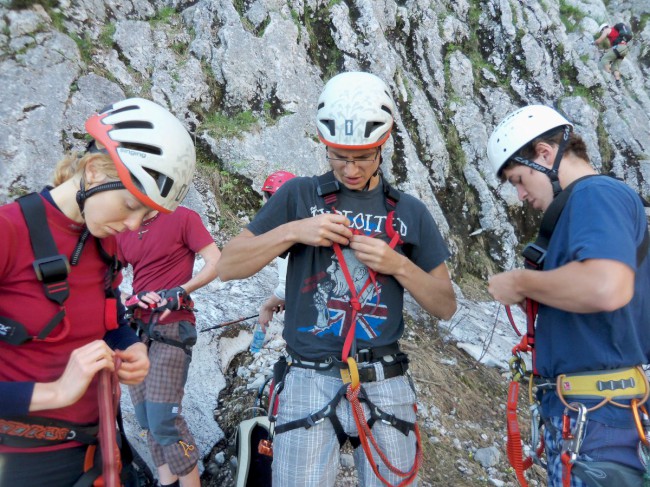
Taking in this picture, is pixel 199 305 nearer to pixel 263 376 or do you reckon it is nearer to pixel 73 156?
pixel 263 376

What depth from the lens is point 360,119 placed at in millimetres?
2922

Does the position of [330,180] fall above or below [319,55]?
below

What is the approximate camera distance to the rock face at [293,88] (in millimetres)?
7691

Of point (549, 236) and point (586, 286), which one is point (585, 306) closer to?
point (586, 286)

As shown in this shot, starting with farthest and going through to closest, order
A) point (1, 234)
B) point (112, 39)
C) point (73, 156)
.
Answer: point (112, 39), point (73, 156), point (1, 234)

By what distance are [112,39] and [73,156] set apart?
27.6 feet

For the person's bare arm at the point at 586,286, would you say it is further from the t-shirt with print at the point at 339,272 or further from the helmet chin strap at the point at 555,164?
the t-shirt with print at the point at 339,272

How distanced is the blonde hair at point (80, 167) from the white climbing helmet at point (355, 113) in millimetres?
1317

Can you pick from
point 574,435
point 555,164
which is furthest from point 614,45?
point 574,435

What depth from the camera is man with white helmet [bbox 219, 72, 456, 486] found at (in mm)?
2629

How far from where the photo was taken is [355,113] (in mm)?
2939

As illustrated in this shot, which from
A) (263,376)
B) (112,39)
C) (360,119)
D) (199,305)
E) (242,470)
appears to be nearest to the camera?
(360,119)

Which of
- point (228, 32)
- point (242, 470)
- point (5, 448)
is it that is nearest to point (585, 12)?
point (228, 32)

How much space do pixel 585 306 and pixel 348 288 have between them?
1279mm
